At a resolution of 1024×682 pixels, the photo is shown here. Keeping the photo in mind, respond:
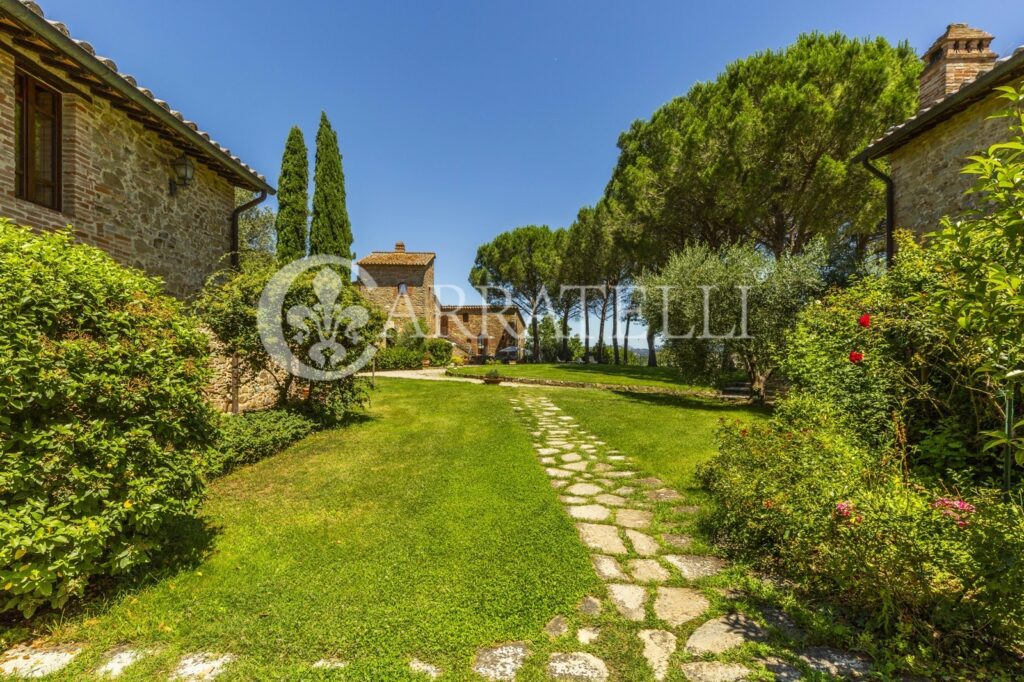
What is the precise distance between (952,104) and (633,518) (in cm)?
786

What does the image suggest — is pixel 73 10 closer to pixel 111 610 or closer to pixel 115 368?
pixel 115 368

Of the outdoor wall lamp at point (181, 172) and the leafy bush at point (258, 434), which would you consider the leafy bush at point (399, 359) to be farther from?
the leafy bush at point (258, 434)

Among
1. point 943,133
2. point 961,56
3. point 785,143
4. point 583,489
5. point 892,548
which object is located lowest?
point 583,489

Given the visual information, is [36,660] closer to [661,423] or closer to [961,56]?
[661,423]

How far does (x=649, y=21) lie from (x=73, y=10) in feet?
35.3

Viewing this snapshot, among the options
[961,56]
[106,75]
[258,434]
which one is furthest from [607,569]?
[961,56]

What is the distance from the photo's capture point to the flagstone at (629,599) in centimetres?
237

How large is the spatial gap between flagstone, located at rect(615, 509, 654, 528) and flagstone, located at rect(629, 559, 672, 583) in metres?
0.61

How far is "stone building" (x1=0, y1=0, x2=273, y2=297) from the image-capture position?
446 centimetres

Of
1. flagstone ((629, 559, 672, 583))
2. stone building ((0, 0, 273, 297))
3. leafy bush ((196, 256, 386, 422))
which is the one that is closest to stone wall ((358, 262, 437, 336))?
leafy bush ((196, 256, 386, 422))

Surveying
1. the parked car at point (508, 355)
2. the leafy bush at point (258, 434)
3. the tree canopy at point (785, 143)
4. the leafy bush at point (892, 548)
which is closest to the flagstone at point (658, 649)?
the leafy bush at point (892, 548)

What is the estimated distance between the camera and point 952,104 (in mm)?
5988

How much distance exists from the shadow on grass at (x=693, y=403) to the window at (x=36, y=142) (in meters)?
11.6

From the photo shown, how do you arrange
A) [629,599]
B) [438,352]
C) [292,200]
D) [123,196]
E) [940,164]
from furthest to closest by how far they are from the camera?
[438,352], [292,200], [940,164], [123,196], [629,599]
